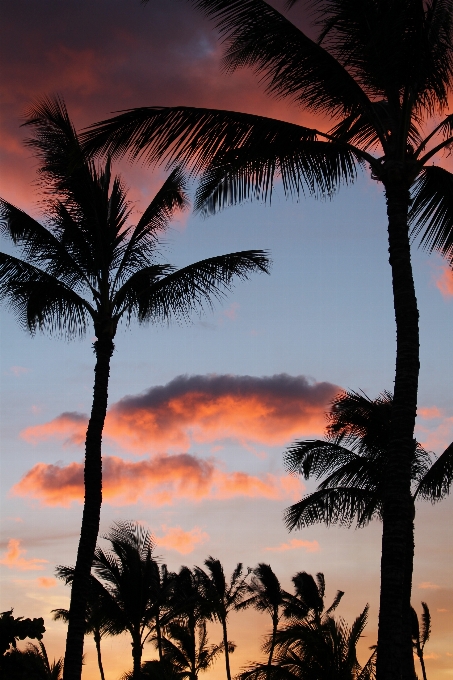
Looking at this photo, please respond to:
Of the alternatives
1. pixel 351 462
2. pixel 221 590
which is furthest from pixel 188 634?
pixel 351 462

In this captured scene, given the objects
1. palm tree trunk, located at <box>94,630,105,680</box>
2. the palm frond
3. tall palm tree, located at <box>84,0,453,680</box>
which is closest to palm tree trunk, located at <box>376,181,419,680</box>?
tall palm tree, located at <box>84,0,453,680</box>

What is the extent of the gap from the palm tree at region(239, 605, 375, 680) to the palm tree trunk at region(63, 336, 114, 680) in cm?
382

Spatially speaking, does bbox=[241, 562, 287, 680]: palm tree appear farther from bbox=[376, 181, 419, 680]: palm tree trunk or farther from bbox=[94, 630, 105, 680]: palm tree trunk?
bbox=[376, 181, 419, 680]: palm tree trunk

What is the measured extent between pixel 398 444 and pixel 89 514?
8233 mm

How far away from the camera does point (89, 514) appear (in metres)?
15.3

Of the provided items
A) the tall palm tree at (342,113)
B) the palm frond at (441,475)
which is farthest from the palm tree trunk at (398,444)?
the palm frond at (441,475)

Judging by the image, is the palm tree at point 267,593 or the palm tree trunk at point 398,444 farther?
the palm tree at point 267,593

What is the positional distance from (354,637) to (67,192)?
10998 mm

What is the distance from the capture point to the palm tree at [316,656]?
12.0 metres

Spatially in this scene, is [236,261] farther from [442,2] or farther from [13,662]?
[13,662]

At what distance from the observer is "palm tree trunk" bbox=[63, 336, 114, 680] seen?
14.3m

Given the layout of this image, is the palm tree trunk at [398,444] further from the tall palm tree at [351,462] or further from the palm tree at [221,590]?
the palm tree at [221,590]

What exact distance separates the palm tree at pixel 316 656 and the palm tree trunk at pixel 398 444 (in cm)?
358

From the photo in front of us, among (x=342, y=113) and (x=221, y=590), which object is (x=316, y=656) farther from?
(x=221, y=590)
